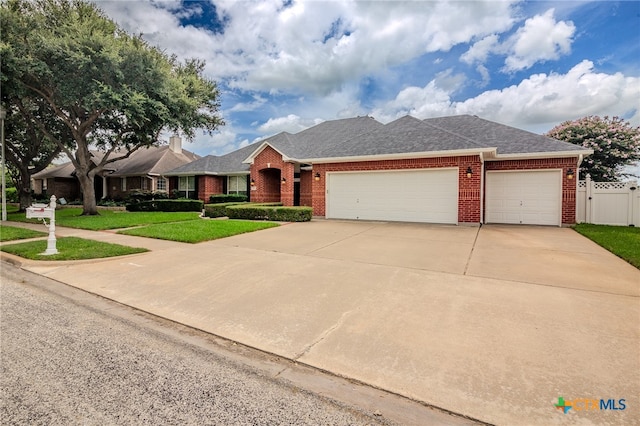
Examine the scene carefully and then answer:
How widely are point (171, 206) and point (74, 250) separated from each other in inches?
500

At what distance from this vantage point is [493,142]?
46.3ft

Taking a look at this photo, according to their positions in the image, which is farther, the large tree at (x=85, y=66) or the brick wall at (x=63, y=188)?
the brick wall at (x=63, y=188)

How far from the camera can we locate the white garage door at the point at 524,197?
13.0m

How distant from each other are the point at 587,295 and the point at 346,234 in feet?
21.9

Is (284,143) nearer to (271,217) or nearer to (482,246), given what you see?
(271,217)

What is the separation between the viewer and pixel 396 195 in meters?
14.0

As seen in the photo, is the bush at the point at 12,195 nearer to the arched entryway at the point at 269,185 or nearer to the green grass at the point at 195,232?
the arched entryway at the point at 269,185

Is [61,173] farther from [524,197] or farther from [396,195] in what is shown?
[524,197]

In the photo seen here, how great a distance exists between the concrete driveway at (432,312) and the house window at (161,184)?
21.1m

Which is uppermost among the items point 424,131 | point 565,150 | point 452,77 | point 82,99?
point 452,77

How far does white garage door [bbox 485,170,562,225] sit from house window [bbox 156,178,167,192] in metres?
24.4

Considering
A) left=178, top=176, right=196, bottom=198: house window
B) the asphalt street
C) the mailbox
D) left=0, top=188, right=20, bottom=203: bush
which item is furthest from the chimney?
the asphalt street

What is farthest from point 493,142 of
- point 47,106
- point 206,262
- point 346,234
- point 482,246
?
point 47,106

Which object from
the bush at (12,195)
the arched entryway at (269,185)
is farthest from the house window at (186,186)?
the bush at (12,195)
